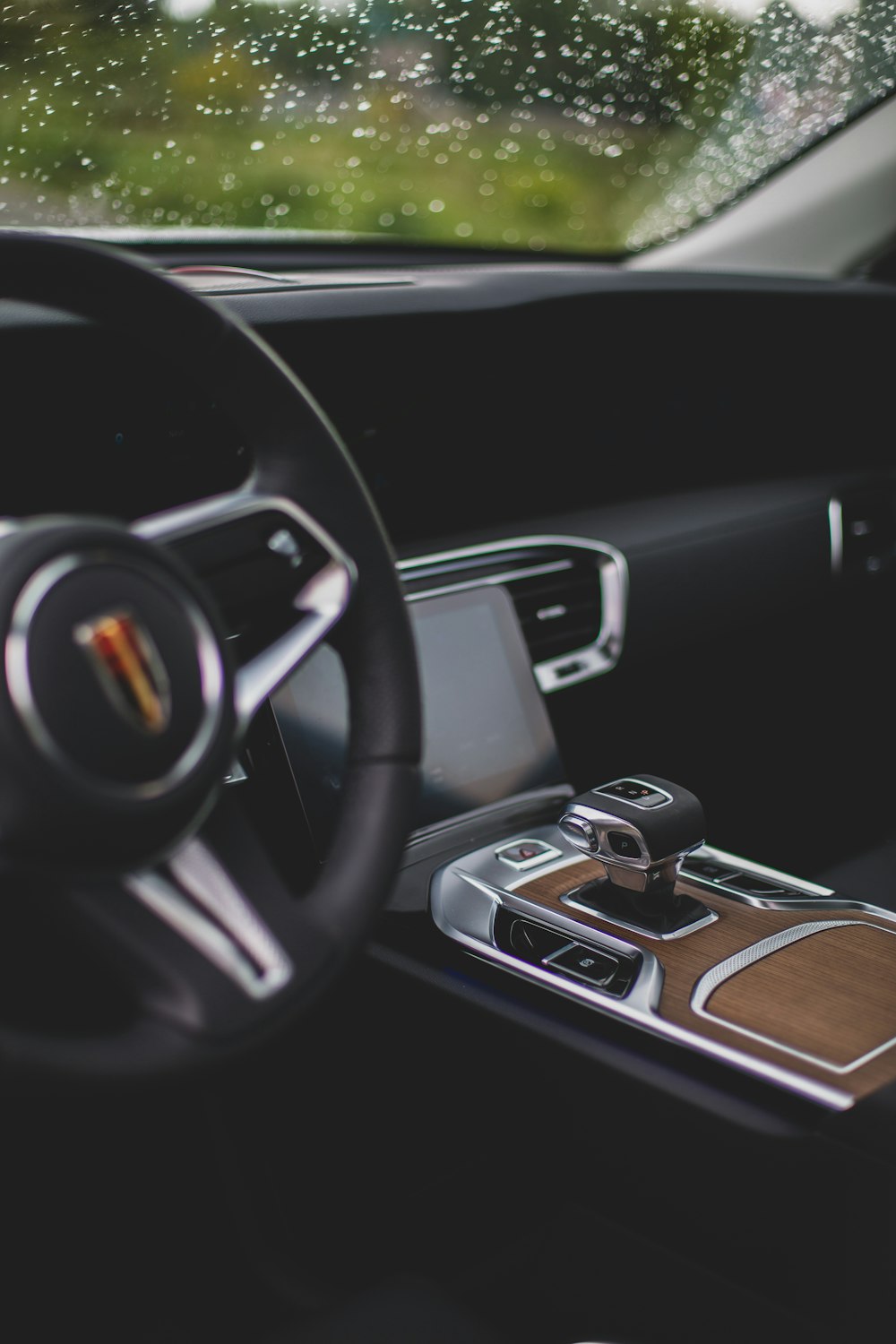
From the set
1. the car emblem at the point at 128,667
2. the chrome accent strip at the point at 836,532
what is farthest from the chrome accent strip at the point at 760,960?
the chrome accent strip at the point at 836,532

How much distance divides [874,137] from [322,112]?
99 cm

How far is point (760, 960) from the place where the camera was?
47.3 inches

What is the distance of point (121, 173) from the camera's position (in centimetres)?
153

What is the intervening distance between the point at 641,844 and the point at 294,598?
1.61 feet

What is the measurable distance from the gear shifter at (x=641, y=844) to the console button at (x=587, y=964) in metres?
0.07

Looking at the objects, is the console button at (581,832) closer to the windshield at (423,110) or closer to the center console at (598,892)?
the center console at (598,892)

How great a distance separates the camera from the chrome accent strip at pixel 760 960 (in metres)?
1.04

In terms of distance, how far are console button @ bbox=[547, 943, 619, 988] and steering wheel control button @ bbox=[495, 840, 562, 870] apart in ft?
0.62

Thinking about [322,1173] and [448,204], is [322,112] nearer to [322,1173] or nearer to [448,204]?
[448,204]

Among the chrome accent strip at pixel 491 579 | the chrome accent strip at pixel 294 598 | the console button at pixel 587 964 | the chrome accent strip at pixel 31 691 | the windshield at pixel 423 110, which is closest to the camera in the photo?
the chrome accent strip at pixel 31 691

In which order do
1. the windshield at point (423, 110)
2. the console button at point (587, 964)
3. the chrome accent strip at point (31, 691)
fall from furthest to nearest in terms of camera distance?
the windshield at point (423, 110) < the console button at point (587, 964) < the chrome accent strip at point (31, 691)

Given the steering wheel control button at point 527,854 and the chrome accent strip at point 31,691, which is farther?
the steering wheel control button at point 527,854

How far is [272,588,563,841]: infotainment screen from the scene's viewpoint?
1.45 metres

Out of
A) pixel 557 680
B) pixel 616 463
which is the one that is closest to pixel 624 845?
pixel 557 680
